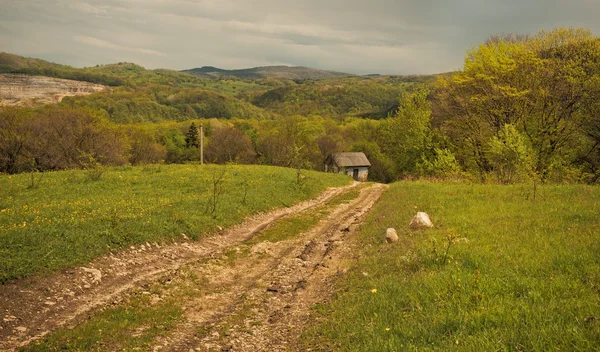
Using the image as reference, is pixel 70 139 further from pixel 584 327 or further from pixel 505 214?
pixel 584 327

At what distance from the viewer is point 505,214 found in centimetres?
1399

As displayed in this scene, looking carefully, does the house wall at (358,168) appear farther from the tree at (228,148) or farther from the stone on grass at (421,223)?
the stone on grass at (421,223)

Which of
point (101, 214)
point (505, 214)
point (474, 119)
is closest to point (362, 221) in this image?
point (505, 214)

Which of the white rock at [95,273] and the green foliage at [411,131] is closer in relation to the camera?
the white rock at [95,273]

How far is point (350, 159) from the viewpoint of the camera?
70.0 m

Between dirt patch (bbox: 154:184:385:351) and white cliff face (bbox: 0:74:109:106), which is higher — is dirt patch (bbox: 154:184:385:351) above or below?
below

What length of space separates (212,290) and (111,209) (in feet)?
25.7

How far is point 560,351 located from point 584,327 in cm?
76

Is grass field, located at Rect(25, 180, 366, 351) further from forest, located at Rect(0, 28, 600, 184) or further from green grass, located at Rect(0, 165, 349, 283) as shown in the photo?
forest, located at Rect(0, 28, 600, 184)

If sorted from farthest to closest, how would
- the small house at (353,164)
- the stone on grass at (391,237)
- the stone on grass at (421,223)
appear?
the small house at (353,164)
the stone on grass at (421,223)
the stone on grass at (391,237)

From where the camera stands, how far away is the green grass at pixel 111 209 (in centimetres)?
1107

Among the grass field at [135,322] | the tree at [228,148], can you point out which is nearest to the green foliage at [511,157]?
the grass field at [135,322]

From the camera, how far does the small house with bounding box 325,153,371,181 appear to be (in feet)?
226

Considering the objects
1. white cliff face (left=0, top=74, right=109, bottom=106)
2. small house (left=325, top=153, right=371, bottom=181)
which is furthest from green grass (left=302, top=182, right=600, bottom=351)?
white cliff face (left=0, top=74, right=109, bottom=106)
